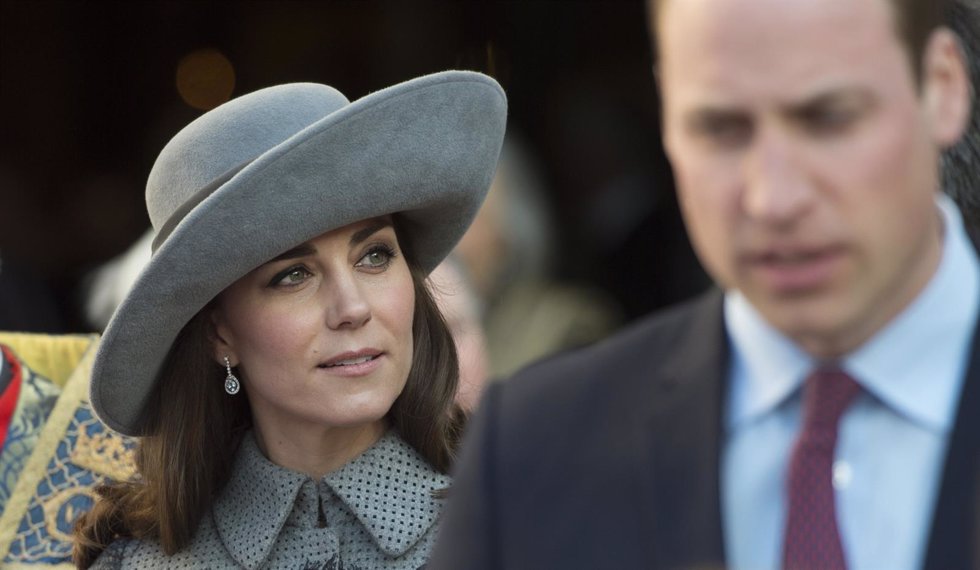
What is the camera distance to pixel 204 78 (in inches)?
392

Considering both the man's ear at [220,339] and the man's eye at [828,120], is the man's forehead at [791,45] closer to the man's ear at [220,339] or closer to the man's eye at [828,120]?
the man's eye at [828,120]

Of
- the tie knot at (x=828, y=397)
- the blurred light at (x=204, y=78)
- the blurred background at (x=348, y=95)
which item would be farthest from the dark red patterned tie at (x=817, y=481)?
the blurred light at (x=204, y=78)

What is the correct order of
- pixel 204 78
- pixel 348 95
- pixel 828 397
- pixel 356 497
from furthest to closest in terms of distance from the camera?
pixel 204 78
pixel 348 95
pixel 356 497
pixel 828 397

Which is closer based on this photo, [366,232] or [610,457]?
[610,457]

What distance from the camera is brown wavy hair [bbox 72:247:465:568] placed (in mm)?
3076

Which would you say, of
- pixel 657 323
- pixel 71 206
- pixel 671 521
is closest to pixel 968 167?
pixel 657 323

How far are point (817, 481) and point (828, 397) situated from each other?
8 cm

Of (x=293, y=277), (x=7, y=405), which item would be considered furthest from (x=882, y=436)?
(x=7, y=405)

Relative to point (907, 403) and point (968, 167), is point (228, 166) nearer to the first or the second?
point (968, 167)

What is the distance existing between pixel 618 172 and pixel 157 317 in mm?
3774

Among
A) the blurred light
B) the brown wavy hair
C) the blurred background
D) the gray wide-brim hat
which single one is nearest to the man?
the gray wide-brim hat

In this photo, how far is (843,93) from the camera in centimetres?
141

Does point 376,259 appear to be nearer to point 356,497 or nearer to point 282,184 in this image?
point 282,184

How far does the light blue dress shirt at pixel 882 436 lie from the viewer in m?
1.48
